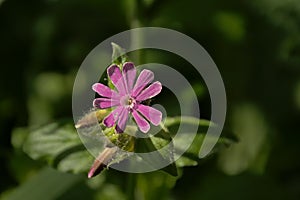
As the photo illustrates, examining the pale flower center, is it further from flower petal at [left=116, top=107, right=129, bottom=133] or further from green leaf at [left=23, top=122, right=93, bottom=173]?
green leaf at [left=23, top=122, right=93, bottom=173]

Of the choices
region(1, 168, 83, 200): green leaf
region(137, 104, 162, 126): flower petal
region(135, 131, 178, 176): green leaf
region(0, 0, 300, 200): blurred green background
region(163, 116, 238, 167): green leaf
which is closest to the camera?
region(137, 104, 162, 126): flower petal

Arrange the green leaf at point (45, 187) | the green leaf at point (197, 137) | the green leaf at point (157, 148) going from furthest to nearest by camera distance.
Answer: the green leaf at point (45, 187)
the green leaf at point (197, 137)
the green leaf at point (157, 148)

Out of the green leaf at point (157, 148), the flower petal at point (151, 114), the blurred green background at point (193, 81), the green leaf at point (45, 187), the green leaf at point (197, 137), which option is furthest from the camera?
the blurred green background at point (193, 81)

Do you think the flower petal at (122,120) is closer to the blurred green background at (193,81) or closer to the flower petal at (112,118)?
the flower petal at (112,118)

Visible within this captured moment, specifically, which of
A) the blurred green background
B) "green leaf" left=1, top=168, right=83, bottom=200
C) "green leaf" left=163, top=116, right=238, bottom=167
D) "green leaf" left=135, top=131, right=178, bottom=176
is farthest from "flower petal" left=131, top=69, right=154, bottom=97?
"green leaf" left=1, top=168, right=83, bottom=200

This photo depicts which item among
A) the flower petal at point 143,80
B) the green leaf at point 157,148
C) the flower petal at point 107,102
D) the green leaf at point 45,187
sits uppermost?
the flower petal at point 143,80

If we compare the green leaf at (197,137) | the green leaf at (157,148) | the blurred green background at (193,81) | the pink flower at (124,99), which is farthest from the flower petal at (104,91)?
the blurred green background at (193,81)

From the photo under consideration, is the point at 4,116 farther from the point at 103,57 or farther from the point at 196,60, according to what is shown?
the point at 196,60
